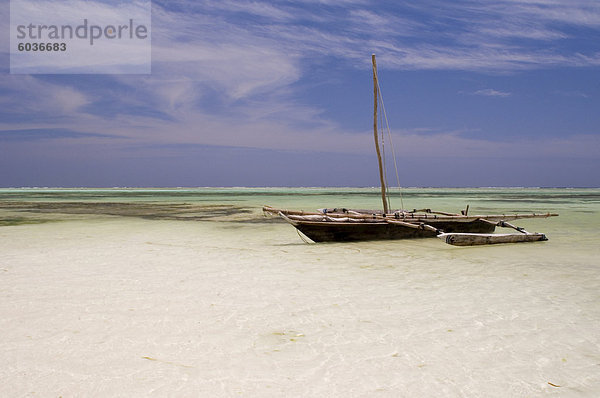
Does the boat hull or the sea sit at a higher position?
the boat hull

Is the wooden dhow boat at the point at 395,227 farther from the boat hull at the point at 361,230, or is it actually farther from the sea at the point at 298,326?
the sea at the point at 298,326

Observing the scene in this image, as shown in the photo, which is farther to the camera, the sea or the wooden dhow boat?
the wooden dhow boat

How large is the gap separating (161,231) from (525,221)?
48.5ft

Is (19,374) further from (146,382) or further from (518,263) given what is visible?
(518,263)

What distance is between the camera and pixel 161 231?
13.9 meters

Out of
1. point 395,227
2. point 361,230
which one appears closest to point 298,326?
point 361,230

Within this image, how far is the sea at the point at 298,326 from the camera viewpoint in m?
3.11

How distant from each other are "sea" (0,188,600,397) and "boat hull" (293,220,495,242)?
1.87 m

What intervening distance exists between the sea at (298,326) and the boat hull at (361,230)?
187 centimetres

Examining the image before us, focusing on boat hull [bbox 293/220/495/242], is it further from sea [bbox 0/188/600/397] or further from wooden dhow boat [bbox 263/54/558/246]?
sea [bbox 0/188/600/397]

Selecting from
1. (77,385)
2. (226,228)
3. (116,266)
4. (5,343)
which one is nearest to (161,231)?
(226,228)

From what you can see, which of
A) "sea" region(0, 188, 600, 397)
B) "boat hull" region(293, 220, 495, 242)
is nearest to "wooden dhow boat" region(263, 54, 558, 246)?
"boat hull" region(293, 220, 495, 242)

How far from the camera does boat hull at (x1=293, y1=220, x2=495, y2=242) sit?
34.4 ft

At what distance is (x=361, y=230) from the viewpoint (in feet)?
35.9
